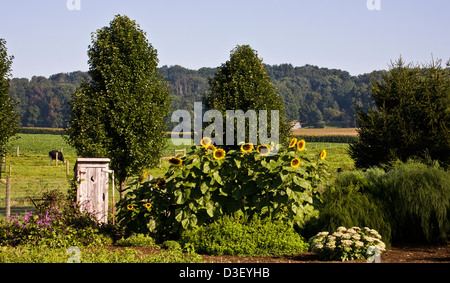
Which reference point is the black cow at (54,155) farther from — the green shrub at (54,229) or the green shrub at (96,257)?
the green shrub at (96,257)

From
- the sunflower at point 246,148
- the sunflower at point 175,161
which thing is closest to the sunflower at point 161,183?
the sunflower at point 175,161

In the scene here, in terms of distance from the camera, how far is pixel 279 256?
24.3 feet

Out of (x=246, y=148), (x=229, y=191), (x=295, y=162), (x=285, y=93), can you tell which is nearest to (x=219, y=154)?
(x=246, y=148)

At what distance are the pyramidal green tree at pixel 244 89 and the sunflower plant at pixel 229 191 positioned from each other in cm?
729

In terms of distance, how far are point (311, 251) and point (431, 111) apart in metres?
6.00

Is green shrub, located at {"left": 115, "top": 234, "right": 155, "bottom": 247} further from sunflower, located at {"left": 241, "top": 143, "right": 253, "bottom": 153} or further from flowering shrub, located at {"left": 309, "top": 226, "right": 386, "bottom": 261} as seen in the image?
flowering shrub, located at {"left": 309, "top": 226, "right": 386, "bottom": 261}

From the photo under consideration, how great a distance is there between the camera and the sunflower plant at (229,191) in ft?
26.5

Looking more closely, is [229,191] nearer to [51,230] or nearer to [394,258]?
[394,258]

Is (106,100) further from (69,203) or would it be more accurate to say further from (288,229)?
(288,229)

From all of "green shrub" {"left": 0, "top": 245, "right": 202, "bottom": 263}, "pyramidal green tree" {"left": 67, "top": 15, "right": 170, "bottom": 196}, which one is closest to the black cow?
"pyramidal green tree" {"left": 67, "top": 15, "right": 170, "bottom": 196}

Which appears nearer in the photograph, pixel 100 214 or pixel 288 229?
pixel 288 229

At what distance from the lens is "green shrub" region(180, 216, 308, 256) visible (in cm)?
743

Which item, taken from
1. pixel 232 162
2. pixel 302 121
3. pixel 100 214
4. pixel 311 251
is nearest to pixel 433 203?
pixel 311 251

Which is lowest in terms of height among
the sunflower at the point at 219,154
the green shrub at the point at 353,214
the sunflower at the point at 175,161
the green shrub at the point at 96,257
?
the green shrub at the point at 96,257
